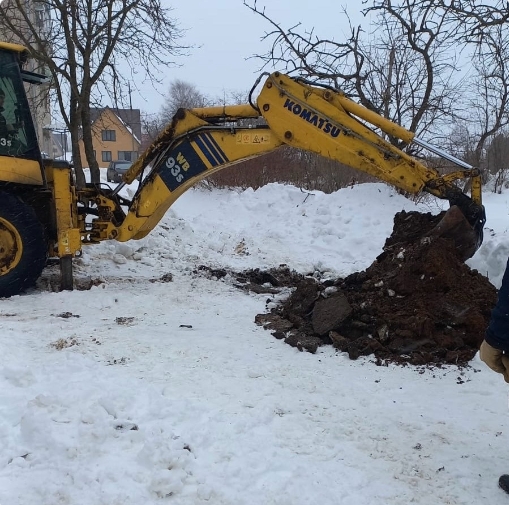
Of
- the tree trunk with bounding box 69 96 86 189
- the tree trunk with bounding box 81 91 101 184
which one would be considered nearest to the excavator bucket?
the tree trunk with bounding box 81 91 101 184

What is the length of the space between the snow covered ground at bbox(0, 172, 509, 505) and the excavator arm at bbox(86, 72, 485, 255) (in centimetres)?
130

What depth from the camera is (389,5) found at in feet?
37.8

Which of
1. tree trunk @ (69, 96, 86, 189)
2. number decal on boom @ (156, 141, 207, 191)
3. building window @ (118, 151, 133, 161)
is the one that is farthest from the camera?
building window @ (118, 151, 133, 161)

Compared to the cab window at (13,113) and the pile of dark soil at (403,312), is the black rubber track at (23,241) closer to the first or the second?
the cab window at (13,113)

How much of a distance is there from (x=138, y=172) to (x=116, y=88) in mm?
6682

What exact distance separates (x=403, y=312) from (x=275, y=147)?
2314 mm

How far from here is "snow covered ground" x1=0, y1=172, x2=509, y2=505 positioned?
9.61ft

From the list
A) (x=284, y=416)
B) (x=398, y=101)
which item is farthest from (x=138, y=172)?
(x=398, y=101)

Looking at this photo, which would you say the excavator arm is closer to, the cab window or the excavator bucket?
the excavator bucket

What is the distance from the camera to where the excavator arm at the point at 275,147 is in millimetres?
5297

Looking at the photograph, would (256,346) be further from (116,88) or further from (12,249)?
(116,88)

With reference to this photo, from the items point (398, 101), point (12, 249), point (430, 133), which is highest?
point (398, 101)

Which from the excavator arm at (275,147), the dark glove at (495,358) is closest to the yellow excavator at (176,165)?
the excavator arm at (275,147)

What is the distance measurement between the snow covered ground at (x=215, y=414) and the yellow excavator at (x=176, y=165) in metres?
0.84
